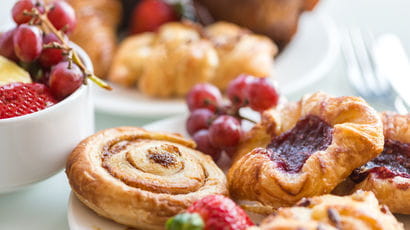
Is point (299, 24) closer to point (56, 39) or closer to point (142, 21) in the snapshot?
point (142, 21)

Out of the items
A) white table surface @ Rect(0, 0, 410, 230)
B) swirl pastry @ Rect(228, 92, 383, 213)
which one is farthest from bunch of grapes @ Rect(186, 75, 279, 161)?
white table surface @ Rect(0, 0, 410, 230)

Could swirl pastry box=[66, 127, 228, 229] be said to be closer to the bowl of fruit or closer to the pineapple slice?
the bowl of fruit

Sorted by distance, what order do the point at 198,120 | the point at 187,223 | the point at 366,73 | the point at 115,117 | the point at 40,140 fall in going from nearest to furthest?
the point at 187,223 → the point at 40,140 → the point at 198,120 → the point at 115,117 → the point at 366,73

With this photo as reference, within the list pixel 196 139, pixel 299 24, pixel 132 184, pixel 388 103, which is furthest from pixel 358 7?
pixel 132 184

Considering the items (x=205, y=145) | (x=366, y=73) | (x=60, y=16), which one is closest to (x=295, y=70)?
(x=366, y=73)

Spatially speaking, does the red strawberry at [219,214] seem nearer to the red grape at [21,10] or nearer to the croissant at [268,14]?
the red grape at [21,10]

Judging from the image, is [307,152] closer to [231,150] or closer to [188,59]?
[231,150]

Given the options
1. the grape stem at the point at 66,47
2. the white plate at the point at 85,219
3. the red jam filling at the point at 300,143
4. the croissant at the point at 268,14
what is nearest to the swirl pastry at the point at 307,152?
the red jam filling at the point at 300,143
